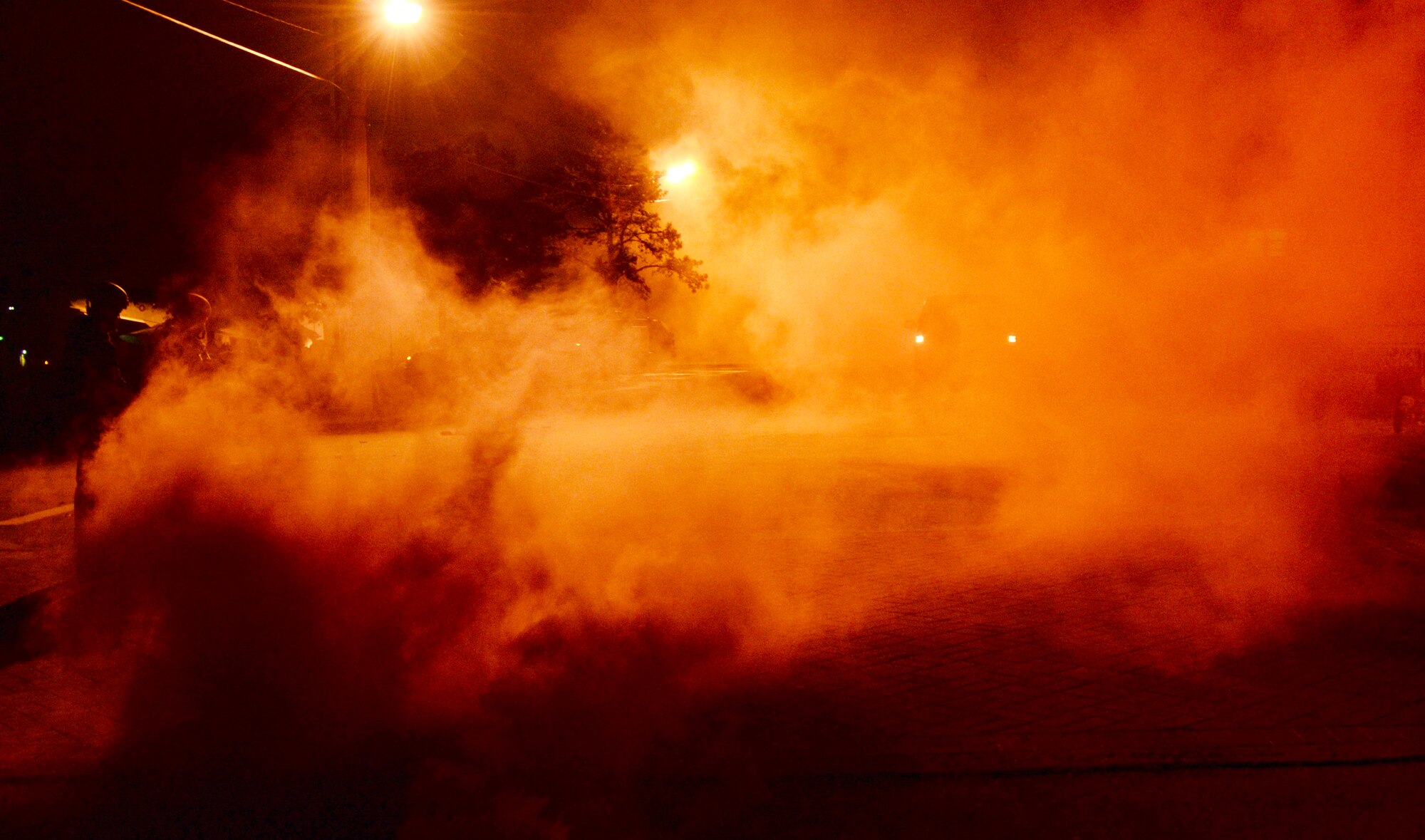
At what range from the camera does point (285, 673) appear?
13.9ft

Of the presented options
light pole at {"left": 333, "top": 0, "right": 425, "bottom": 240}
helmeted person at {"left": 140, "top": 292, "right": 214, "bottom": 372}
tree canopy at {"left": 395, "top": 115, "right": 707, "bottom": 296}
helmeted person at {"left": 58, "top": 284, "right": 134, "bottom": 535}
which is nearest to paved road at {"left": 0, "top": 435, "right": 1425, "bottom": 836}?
helmeted person at {"left": 140, "top": 292, "right": 214, "bottom": 372}

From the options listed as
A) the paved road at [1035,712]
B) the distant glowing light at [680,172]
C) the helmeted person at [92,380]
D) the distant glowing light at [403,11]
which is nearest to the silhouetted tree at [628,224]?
the distant glowing light at [680,172]

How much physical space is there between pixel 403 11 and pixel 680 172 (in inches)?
186

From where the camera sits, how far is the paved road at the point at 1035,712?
3189 mm

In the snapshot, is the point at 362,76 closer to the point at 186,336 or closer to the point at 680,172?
the point at 680,172

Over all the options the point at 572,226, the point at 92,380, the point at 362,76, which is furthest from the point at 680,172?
the point at 362,76

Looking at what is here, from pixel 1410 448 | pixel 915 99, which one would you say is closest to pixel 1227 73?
pixel 915 99

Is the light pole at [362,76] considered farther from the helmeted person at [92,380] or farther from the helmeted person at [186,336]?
the helmeted person at [92,380]

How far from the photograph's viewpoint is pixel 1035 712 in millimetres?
3928

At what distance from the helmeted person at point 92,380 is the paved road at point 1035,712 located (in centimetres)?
122

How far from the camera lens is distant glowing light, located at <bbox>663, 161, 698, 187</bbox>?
7.09 meters

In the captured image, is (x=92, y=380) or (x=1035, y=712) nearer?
(x=1035, y=712)

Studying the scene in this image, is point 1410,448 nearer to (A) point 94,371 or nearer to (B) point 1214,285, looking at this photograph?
(B) point 1214,285

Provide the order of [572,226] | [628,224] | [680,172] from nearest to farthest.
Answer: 1. [680,172]
2. [628,224]
3. [572,226]
